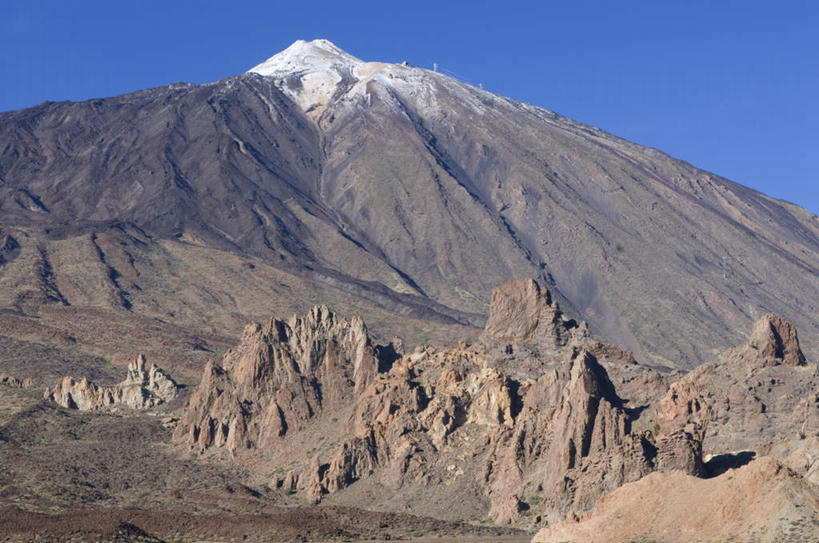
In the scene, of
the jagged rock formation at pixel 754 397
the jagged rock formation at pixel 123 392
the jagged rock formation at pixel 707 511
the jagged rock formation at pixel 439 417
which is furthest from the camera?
the jagged rock formation at pixel 123 392

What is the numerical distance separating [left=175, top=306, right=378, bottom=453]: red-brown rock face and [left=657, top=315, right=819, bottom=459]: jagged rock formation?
36.2 meters

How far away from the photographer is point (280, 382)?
132750mm

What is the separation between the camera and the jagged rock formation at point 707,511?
63.2 meters

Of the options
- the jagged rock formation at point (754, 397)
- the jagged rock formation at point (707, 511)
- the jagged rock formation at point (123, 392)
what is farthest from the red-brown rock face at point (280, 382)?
the jagged rock formation at point (707, 511)

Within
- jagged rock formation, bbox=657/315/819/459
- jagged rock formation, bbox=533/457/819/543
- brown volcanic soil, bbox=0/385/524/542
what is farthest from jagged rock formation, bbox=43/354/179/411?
jagged rock formation, bbox=533/457/819/543

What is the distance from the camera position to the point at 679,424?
97.4 meters

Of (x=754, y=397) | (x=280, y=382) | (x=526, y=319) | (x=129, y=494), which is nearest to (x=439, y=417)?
(x=526, y=319)

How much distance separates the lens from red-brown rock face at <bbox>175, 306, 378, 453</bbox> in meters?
129

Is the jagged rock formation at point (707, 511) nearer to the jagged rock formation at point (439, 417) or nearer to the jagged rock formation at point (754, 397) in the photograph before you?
the jagged rock formation at point (439, 417)

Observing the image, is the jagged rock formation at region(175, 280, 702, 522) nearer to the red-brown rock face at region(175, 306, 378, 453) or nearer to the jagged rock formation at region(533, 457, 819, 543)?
the red-brown rock face at region(175, 306, 378, 453)

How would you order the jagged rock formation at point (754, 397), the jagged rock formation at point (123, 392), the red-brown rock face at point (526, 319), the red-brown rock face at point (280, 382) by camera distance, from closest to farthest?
the jagged rock formation at point (754, 397) < the red-brown rock face at point (526, 319) < the red-brown rock face at point (280, 382) < the jagged rock formation at point (123, 392)

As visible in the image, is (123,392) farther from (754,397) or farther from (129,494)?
(754,397)

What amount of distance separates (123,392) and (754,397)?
85070mm

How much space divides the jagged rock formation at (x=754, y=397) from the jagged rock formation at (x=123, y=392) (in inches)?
2971
